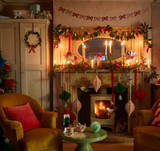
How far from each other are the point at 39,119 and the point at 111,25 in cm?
225

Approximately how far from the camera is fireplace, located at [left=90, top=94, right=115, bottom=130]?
346cm

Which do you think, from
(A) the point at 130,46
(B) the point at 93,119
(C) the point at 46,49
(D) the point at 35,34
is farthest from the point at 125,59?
(D) the point at 35,34

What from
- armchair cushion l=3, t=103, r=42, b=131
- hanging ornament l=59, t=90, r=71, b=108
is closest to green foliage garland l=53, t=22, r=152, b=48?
hanging ornament l=59, t=90, r=71, b=108

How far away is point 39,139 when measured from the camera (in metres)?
2.08

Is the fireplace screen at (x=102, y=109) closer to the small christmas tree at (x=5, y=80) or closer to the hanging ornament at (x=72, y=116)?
the hanging ornament at (x=72, y=116)

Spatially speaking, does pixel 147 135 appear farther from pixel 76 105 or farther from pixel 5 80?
pixel 5 80

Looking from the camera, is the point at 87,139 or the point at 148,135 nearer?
the point at 87,139

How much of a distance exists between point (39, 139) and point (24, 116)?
48cm

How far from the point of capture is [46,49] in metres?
3.35

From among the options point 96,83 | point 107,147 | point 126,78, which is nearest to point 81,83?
point 96,83

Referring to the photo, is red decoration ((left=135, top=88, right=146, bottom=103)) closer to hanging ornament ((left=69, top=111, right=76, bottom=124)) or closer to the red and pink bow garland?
hanging ornament ((left=69, top=111, right=76, bottom=124))

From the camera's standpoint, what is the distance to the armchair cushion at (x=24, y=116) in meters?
2.36

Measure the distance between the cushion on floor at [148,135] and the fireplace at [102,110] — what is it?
3.54 feet

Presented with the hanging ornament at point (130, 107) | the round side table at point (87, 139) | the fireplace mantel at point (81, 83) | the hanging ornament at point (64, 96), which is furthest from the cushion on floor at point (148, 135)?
the hanging ornament at point (64, 96)
